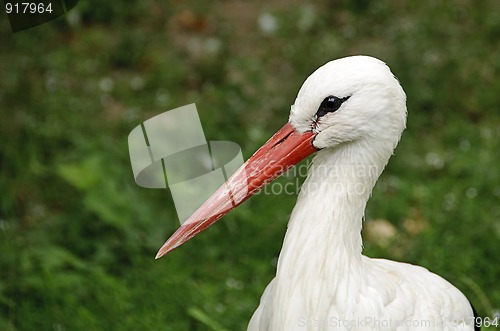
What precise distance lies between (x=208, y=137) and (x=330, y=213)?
2.54 m

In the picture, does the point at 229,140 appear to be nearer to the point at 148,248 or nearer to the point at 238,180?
the point at 148,248

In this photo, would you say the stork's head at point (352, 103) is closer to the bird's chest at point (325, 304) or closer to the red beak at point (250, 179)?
the red beak at point (250, 179)

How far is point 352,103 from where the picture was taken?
2635 millimetres

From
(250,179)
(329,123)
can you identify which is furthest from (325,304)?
(329,123)

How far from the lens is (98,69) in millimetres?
5762

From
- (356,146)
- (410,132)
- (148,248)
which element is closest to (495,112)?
(410,132)

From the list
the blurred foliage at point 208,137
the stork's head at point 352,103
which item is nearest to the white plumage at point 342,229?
the stork's head at point 352,103

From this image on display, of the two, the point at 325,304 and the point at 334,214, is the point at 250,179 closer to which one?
the point at 334,214

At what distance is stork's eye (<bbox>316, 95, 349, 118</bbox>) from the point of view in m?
2.64

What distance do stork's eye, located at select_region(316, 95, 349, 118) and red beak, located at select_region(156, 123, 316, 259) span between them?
104 mm

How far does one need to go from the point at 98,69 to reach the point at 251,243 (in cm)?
195

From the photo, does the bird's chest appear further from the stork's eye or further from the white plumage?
the stork's eye

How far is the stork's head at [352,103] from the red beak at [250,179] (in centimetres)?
7

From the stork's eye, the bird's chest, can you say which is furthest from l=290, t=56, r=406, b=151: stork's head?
the bird's chest
